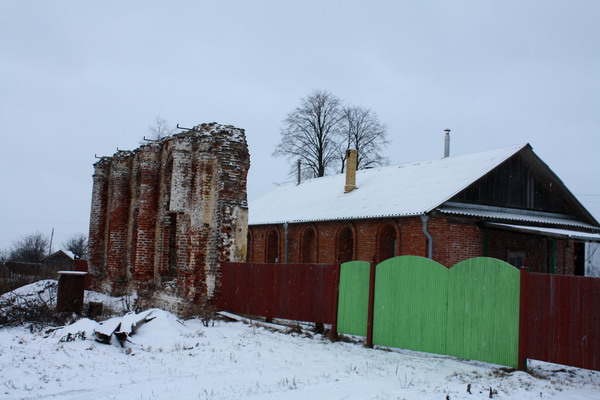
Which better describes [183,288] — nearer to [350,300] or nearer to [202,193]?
[202,193]

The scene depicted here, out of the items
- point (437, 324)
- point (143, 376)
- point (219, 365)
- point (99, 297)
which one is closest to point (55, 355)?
A: point (143, 376)

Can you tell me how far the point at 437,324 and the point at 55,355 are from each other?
20.4ft

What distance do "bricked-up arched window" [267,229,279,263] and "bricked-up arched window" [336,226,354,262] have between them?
197 inches

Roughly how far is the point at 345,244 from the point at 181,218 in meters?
9.04

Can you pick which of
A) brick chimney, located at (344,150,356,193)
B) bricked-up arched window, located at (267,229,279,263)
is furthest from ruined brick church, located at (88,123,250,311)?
brick chimney, located at (344,150,356,193)

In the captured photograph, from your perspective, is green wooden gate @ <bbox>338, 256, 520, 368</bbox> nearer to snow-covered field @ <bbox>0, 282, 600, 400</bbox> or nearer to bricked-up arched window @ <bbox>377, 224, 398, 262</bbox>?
snow-covered field @ <bbox>0, 282, 600, 400</bbox>

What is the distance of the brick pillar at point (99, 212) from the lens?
2186 centimetres

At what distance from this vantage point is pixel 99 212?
22.1 m

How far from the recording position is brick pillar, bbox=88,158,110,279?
2186cm

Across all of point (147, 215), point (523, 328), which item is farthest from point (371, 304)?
point (147, 215)

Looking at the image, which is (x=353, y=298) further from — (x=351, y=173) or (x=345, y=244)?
(x=351, y=173)

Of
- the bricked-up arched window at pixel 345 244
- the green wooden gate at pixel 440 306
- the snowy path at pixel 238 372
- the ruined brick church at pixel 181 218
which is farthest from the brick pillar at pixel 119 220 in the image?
the green wooden gate at pixel 440 306

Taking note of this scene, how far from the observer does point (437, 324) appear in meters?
9.74

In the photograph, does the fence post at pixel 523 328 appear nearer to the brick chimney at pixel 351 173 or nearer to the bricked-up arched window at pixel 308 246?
the bricked-up arched window at pixel 308 246
